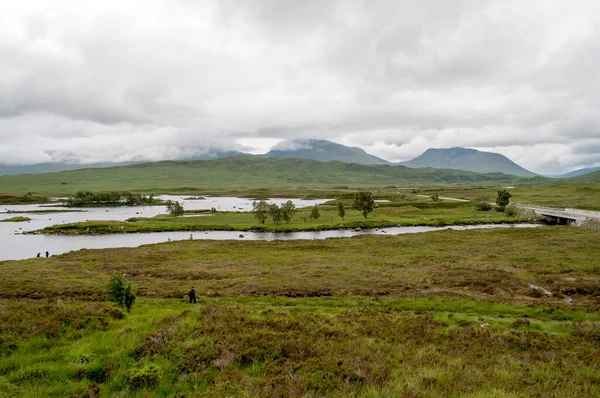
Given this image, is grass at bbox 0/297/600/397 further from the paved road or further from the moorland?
the paved road

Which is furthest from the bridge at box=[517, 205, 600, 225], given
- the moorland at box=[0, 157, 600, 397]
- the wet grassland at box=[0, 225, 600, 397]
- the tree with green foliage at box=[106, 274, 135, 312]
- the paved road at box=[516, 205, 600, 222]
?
the tree with green foliage at box=[106, 274, 135, 312]

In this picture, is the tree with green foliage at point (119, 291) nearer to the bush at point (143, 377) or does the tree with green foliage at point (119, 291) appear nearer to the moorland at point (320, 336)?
the moorland at point (320, 336)

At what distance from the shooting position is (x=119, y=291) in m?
25.5

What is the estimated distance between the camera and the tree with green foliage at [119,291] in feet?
82.7

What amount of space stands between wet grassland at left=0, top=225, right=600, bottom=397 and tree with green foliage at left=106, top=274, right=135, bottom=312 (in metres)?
3.45

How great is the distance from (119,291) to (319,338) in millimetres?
18427

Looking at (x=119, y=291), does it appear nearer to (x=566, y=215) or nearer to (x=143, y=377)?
(x=143, y=377)

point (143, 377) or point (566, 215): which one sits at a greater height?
point (143, 377)

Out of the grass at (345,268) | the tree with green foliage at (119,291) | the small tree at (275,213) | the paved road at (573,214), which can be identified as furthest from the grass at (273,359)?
the small tree at (275,213)

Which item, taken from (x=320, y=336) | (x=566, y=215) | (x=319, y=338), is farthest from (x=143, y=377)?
(x=566, y=215)

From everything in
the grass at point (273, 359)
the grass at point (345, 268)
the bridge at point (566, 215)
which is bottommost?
the grass at point (345, 268)

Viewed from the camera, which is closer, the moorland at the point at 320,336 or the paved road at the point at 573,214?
the moorland at the point at 320,336

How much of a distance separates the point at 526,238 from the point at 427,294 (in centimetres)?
5170

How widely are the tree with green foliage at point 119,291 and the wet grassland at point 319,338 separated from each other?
3445 mm
